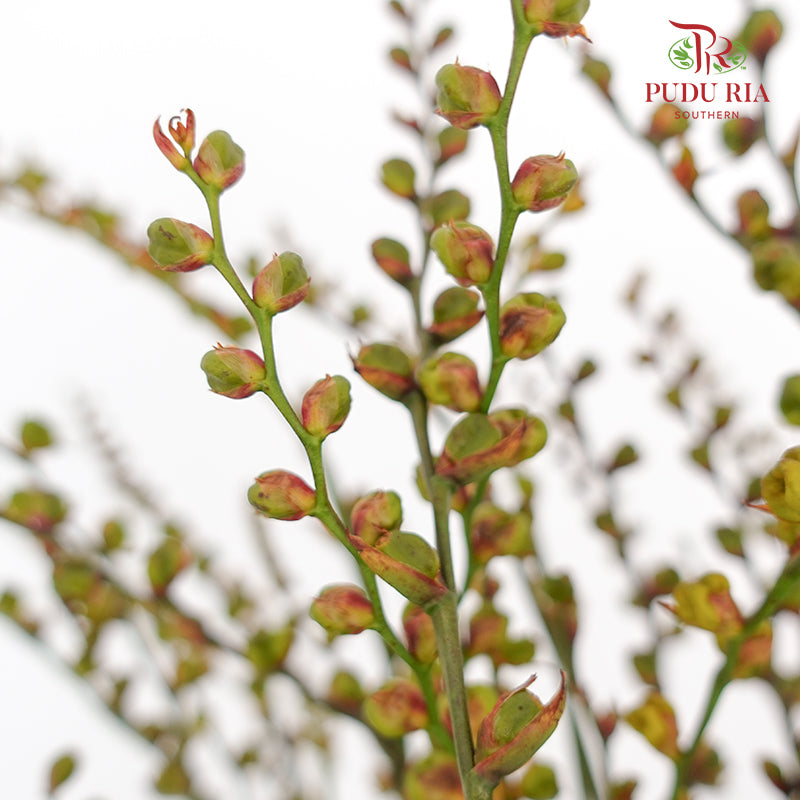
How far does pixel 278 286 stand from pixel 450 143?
12cm

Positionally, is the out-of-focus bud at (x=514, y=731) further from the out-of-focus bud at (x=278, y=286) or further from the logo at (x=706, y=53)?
the logo at (x=706, y=53)

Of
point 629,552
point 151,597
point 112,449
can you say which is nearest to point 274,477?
point 151,597

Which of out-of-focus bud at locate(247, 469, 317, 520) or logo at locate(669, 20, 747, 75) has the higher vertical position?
logo at locate(669, 20, 747, 75)

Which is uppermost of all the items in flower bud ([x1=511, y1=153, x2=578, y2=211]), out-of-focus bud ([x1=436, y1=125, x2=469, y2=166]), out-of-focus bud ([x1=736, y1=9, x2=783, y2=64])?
out-of-focus bud ([x1=736, y1=9, x2=783, y2=64])

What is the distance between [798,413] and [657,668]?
6.4 inches

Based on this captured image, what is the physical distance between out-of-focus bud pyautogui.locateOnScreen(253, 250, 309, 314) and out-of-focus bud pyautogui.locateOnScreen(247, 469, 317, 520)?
3cm

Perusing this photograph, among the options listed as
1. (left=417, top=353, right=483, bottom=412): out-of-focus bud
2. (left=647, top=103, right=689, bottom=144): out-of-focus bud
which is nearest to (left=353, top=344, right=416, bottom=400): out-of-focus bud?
(left=417, top=353, right=483, bottom=412): out-of-focus bud

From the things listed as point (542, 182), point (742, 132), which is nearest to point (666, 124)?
point (742, 132)

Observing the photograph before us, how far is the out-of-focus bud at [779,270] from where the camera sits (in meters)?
0.21

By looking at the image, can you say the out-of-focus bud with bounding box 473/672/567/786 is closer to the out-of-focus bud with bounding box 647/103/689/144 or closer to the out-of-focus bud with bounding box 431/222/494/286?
the out-of-focus bud with bounding box 431/222/494/286

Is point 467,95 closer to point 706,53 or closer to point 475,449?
point 475,449

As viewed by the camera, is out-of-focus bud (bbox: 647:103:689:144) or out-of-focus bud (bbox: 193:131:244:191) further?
out-of-focus bud (bbox: 647:103:689:144)

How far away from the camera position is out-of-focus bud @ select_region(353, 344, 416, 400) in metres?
0.18

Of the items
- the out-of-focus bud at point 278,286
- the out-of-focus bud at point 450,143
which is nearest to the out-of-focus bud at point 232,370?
the out-of-focus bud at point 278,286
